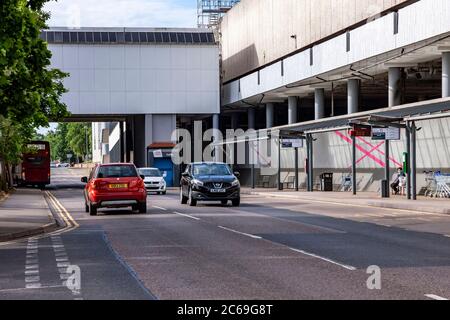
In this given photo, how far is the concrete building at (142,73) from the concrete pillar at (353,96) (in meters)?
22.6

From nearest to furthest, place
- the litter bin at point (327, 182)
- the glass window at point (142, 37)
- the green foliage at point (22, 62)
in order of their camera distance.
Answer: the green foliage at point (22, 62)
the litter bin at point (327, 182)
the glass window at point (142, 37)

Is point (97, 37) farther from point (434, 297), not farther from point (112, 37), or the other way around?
point (434, 297)

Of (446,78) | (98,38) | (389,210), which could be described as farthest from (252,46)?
(389,210)

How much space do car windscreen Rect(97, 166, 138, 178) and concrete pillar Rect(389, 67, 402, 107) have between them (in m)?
21.7

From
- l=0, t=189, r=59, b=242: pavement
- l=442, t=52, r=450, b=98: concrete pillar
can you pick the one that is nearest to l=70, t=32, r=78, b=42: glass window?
l=442, t=52, r=450, b=98: concrete pillar

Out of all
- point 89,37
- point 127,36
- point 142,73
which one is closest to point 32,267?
point 142,73

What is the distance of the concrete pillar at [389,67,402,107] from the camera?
4466cm

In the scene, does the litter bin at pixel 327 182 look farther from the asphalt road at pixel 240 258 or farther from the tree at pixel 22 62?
the tree at pixel 22 62

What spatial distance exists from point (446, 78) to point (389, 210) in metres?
13.7

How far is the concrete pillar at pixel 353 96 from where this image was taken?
50469 mm

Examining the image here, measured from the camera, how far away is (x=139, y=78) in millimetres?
71125

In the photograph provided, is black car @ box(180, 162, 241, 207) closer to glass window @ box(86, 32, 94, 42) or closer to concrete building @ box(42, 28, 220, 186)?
concrete building @ box(42, 28, 220, 186)

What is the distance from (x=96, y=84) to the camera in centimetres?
6975

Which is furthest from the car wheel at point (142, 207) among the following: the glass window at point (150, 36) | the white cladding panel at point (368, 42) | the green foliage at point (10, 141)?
the glass window at point (150, 36)
